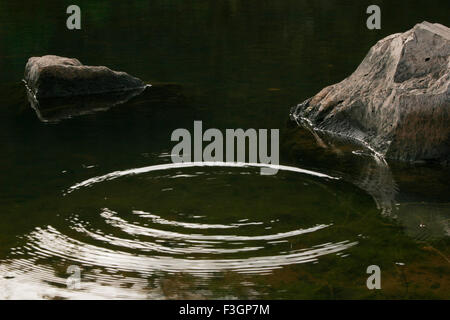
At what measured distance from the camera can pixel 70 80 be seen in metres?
15.3

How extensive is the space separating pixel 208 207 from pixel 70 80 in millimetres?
6710

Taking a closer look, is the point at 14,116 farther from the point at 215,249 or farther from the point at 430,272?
the point at 430,272

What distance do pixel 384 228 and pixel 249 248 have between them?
4.90ft

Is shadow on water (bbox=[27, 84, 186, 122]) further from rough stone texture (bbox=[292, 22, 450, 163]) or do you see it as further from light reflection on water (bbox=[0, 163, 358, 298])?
light reflection on water (bbox=[0, 163, 358, 298])

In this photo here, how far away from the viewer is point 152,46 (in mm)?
20547

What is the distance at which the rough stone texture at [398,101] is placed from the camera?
36.6 feet

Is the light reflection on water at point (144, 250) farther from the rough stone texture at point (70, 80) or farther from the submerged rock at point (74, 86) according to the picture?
the rough stone texture at point (70, 80)

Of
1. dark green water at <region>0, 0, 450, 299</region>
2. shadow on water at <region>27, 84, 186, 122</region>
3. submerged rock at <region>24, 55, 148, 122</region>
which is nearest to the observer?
dark green water at <region>0, 0, 450, 299</region>

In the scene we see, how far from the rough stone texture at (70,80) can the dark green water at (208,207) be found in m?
0.42

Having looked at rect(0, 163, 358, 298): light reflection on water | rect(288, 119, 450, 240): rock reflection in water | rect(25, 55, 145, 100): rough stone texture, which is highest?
rect(25, 55, 145, 100): rough stone texture

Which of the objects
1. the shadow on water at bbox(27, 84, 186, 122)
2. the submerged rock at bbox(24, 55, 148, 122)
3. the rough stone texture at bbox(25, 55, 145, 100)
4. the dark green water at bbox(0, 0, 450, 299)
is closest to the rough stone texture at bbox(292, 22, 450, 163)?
the dark green water at bbox(0, 0, 450, 299)

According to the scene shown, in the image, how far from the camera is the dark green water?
7.56m

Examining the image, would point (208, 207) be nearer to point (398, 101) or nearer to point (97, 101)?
point (398, 101)

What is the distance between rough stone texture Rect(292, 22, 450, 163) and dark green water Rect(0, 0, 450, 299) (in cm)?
40
